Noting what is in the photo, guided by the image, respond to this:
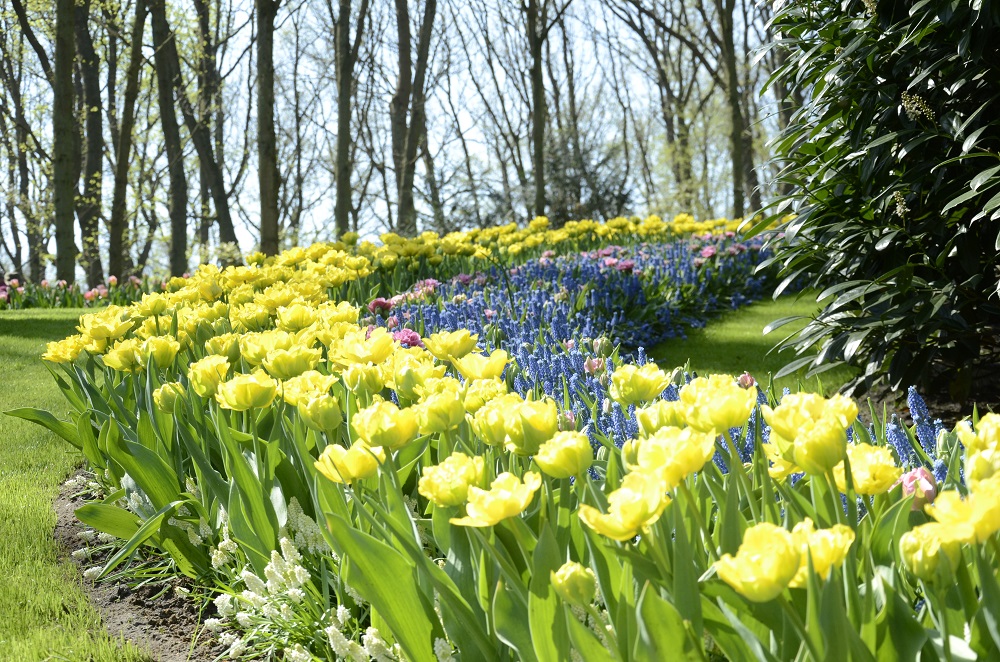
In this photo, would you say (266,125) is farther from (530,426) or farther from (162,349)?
(530,426)

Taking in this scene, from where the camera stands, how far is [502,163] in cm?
2936

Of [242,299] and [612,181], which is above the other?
[612,181]

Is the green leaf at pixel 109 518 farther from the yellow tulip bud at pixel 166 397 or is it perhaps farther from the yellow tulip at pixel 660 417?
the yellow tulip at pixel 660 417

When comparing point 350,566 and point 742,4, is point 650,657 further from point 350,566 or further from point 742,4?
point 742,4

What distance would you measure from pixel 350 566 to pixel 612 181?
16.1 meters

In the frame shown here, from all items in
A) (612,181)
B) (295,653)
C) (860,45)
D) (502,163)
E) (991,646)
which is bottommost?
(295,653)

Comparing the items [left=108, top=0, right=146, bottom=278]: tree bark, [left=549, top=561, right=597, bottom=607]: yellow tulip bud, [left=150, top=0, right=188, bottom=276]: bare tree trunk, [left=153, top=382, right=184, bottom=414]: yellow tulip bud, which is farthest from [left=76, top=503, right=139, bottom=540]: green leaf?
[left=150, top=0, right=188, bottom=276]: bare tree trunk

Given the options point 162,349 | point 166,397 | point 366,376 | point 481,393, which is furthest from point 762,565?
point 162,349

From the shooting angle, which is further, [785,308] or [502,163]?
[502,163]

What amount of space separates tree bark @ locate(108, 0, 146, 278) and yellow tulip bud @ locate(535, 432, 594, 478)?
35.3 feet

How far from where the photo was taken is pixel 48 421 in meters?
3.14

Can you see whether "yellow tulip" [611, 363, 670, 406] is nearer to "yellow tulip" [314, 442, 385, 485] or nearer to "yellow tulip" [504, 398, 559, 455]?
"yellow tulip" [504, 398, 559, 455]

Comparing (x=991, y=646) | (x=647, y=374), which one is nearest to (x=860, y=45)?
(x=647, y=374)

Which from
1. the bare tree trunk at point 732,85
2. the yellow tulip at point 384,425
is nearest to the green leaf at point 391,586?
the yellow tulip at point 384,425
